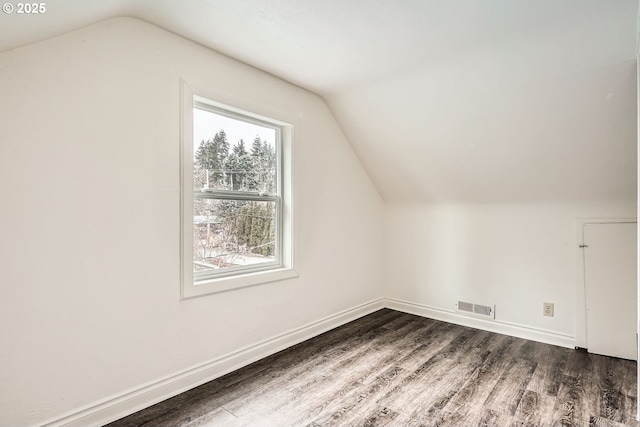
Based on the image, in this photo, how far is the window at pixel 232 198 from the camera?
2275 mm

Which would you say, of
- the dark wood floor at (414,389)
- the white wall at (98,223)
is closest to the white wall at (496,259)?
the dark wood floor at (414,389)

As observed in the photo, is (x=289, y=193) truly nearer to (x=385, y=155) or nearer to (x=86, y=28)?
(x=385, y=155)

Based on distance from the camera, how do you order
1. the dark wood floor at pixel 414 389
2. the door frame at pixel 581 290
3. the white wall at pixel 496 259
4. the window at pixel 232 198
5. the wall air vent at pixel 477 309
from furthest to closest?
the wall air vent at pixel 477 309 < the white wall at pixel 496 259 < the door frame at pixel 581 290 < the window at pixel 232 198 < the dark wood floor at pixel 414 389

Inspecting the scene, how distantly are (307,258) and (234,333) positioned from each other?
37.4 inches

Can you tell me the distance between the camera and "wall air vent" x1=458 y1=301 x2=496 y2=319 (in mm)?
3396

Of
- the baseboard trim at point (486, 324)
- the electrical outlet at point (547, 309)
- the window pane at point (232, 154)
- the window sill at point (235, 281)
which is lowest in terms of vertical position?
the baseboard trim at point (486, 324)

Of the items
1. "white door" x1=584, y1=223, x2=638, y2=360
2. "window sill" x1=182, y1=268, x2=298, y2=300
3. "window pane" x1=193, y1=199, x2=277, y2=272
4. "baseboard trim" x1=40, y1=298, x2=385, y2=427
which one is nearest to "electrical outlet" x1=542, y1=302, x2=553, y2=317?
"white door" x1=584, y1=223, x2=638, y2=360

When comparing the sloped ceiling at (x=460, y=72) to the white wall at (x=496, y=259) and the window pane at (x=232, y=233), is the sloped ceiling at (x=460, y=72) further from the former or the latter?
the window pane at (x=232, y=233)

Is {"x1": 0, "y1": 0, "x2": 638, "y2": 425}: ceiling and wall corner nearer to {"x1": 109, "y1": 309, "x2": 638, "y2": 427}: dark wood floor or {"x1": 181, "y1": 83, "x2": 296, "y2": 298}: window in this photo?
{"x1": 181, "y1": 83, "x2": 296, "y2": 298}: window

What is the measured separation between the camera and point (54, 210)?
1.71m

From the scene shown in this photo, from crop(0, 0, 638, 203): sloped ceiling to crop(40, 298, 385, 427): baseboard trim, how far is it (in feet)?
6.05

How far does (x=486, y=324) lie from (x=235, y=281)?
2.54 meters

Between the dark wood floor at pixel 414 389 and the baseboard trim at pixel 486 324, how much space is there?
0.39ft

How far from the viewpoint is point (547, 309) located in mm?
3084
